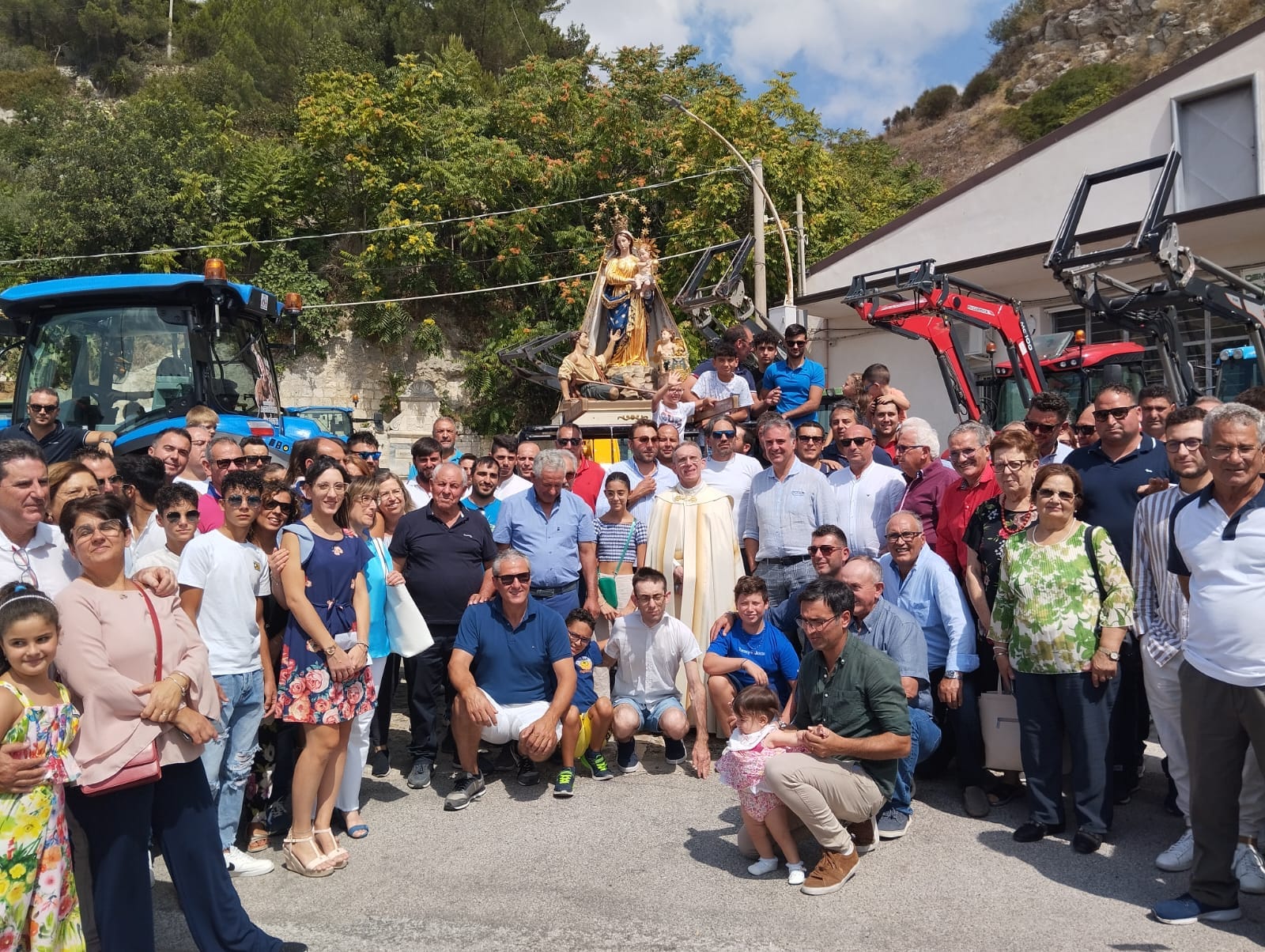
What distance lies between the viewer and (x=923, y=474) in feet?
19.4

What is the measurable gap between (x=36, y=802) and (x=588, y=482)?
4982 mm

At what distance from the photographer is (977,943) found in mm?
3617

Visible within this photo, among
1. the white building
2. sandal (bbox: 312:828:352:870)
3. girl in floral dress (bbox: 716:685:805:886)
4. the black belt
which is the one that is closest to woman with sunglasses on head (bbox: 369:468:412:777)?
the black belt

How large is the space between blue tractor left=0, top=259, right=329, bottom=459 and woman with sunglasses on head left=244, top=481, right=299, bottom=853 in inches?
137

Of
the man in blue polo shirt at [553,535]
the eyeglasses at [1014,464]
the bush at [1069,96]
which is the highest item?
the bush at [1069,96]

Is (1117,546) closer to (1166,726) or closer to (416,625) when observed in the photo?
(1166,726)

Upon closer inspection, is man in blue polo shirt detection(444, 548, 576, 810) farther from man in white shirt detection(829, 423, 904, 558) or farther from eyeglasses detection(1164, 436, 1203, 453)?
eyeglasses detection(1164, 436, 1203, 453)

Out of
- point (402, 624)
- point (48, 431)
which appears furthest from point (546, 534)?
point (48, 431)

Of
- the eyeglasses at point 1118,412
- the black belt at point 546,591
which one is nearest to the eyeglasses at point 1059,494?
the eyeglasses at point 1118,412

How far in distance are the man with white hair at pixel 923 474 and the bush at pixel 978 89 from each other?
53241 millimetres

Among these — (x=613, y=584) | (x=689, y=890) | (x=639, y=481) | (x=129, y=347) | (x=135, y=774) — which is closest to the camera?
(x=135, y=774)

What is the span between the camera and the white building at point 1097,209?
13.6 meters

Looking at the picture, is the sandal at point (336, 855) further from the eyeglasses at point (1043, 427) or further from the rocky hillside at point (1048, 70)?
the rocky hillside at point (1048, 70)

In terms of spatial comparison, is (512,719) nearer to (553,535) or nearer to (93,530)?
(553,535)
